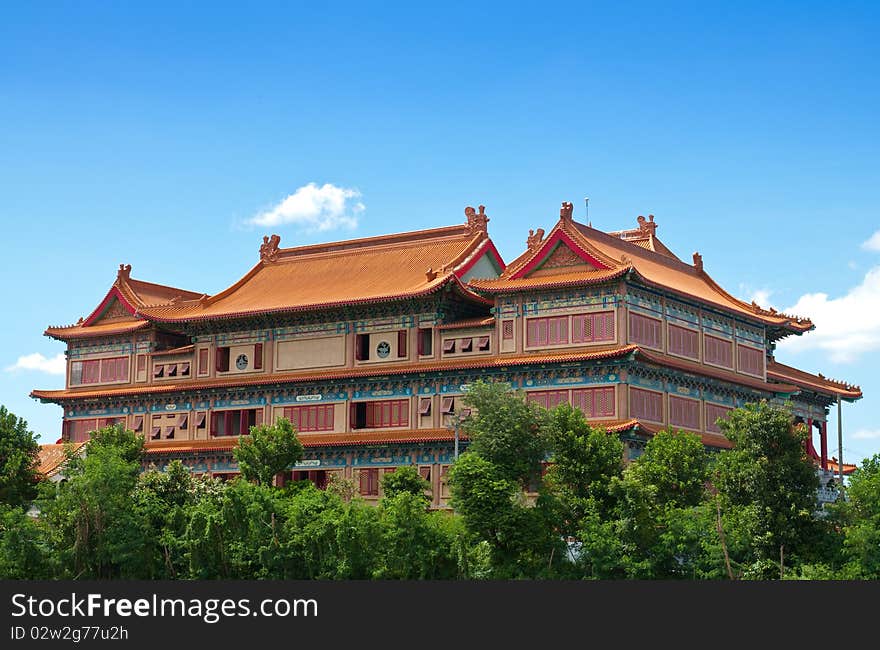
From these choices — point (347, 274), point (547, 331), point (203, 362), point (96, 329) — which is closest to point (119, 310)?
point (96, 329)

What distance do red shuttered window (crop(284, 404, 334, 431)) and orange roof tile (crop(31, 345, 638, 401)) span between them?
1392 mm

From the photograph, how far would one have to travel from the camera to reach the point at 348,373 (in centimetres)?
6938

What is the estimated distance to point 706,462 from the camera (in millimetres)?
54344

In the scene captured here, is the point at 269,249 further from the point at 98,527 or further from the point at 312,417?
the point at 98,527

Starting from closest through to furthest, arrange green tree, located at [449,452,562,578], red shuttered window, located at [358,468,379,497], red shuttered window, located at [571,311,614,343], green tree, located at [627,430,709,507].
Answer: green tree, located at [449,452,562,578] < green tree, located at [627,430,709,507] < red shuttered window, located at [571,311,614,343] < red shuttered window, located at [358,468,379,497]

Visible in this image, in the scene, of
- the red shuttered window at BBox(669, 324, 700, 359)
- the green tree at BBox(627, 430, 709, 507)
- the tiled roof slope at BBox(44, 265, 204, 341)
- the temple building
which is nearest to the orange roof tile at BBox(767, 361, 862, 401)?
the temple building

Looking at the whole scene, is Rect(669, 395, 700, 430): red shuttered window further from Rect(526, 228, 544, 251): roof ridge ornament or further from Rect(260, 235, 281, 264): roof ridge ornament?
Rect(260, 235, 281, 264): roof ridge ornament

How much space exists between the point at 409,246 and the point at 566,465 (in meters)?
24.3

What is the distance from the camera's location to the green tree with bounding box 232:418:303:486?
59.4m

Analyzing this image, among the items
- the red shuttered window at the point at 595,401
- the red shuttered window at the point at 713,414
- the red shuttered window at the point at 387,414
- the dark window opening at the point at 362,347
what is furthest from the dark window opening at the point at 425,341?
the red shuttered window at the point at 713,414

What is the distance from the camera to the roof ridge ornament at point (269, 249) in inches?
3091

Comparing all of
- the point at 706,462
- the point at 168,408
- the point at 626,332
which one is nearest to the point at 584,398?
the point at 626,332

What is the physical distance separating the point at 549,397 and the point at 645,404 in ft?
13.4

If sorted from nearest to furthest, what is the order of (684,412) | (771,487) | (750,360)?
(771,487)
(684,412)
(750,360)
